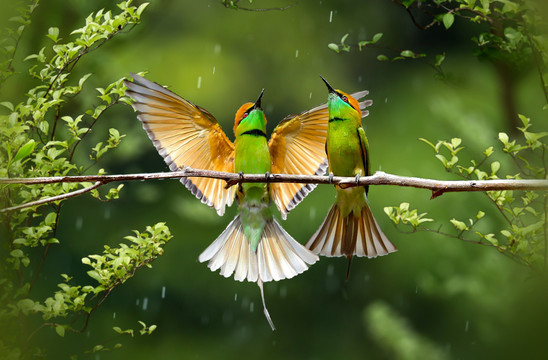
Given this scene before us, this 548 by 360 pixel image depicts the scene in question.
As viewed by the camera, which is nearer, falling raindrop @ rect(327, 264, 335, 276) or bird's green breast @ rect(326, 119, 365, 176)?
bird's green breast @ rect(326, 119, 365, 176)

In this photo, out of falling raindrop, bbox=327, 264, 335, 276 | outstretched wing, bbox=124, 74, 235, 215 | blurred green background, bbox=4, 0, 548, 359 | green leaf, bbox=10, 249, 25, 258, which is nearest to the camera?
outstretched wing, bbox=124, 74, 235, 215

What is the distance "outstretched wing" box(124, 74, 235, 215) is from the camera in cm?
145

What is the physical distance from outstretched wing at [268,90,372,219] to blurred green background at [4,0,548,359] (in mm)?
1201

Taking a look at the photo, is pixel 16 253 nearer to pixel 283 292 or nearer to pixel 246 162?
pixel 246 162

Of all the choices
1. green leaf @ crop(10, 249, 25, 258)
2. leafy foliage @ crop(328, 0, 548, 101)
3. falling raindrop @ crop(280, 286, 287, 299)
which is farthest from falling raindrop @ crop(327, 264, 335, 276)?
green leaf @ crop(10, 249, 25, 258)

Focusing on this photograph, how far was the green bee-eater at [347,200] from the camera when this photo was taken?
59.3 inches

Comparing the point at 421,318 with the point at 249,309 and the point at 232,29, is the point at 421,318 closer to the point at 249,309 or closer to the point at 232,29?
the point at 249,309

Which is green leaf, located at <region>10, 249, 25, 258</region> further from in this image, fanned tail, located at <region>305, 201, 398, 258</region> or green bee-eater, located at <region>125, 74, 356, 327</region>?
fanned tail, located at <region>305, 201, 398, 258</region>

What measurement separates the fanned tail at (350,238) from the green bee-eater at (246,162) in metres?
0.04

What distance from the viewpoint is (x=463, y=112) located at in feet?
9.61

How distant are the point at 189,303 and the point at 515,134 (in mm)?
1733

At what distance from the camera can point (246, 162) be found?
4.91 feet

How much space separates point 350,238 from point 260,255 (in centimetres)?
23

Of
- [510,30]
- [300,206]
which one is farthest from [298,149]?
[300,206]
